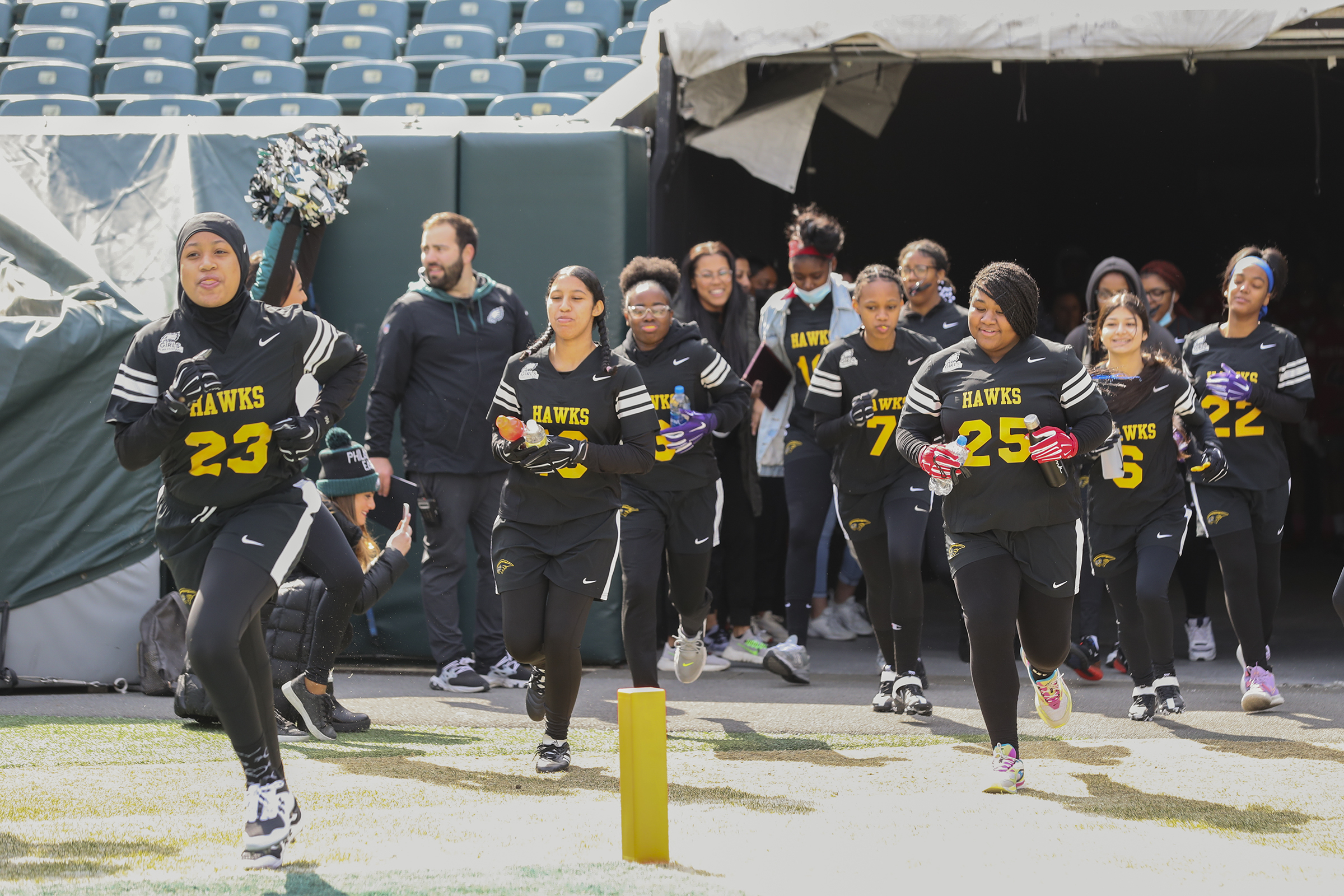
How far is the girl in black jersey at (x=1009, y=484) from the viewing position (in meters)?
5.01

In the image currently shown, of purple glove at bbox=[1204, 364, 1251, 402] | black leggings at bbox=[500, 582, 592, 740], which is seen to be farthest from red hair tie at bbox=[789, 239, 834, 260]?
black leggings at bbox=[500, 582, 592, 740]

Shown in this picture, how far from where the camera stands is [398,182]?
830cm

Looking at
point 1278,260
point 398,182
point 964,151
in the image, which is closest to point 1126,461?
point 1278,260

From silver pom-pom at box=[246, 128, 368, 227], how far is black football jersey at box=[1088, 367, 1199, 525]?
376cm

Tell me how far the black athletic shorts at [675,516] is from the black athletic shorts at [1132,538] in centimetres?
182

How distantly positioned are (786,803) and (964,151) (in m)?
10.7

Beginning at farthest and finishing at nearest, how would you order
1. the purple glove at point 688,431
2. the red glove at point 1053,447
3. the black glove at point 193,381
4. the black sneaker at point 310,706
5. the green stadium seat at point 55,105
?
the green stadium seat at point 55,105
the purple glove at point 688,431
the black sneaker at point 310,706
the red glove at point 1053,447
the black glove at point 193,381

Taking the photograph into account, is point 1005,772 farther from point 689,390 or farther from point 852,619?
point 852,619

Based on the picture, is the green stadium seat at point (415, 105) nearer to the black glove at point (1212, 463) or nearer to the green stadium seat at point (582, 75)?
the green stadium seat at point (582, 75)

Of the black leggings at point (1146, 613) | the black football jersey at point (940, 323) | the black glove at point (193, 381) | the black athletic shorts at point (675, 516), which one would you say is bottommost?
the black leggings at point (1146, 613)

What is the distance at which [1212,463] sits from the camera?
663cm

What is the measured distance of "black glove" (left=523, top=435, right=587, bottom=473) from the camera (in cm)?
518

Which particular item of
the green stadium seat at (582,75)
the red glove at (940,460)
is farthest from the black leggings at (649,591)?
the green stadium seat at (582,75)

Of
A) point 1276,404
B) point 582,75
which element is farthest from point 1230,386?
point 582,75
